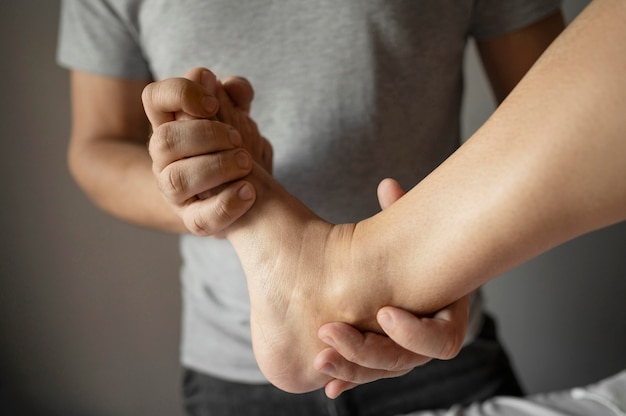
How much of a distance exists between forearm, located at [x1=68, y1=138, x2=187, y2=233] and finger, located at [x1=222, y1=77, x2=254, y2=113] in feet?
0.61

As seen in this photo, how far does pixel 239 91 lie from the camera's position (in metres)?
0.64

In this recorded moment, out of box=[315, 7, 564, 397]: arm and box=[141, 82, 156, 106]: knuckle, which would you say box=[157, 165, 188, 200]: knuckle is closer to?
box=[141, 82, 156, 106]: knuckle

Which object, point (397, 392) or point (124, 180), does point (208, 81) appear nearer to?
point (124, 180)

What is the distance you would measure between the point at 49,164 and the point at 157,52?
50cm

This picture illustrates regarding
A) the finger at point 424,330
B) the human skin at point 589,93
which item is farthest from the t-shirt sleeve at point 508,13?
the finger at point 424,330

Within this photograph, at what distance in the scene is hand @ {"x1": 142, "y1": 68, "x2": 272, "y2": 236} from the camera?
54 cm

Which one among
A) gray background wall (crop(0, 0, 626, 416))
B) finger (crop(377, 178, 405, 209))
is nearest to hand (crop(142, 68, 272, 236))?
finger (crop(377, 178, 405, 209))

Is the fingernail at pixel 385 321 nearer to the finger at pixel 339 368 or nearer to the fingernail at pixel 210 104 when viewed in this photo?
the finger at pixel 339 368

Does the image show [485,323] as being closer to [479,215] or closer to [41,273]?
[479,215]

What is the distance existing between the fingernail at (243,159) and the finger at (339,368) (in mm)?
183

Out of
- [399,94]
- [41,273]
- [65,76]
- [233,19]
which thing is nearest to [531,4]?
[399,94]

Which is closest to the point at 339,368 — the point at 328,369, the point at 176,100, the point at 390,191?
the point at 328,369

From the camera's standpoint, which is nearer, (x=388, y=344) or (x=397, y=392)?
(x=388, y=344)

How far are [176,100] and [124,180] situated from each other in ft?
1.05
